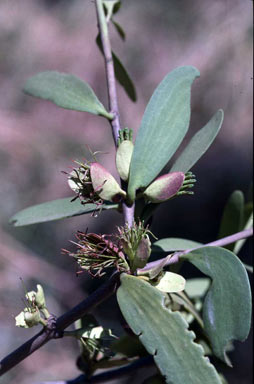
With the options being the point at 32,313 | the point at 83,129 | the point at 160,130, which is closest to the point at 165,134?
the point at 160,130

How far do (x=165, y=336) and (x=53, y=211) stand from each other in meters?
0.22

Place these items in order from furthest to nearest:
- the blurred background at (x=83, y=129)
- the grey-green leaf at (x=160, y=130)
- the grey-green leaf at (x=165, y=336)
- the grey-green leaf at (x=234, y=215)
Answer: the blurred background at (x=83, y=129) < the grey-green leaf at (x=234, y=215) < the grey-green leaf at (x=160, y=130) < the grey-green leaf at (x=165, y=336)

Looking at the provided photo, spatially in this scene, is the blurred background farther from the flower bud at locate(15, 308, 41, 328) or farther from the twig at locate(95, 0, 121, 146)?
the flower bud at locate(15, 308, 41, 328)

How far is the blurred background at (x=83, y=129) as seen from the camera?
5.57 feet

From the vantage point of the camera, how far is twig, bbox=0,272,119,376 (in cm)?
46

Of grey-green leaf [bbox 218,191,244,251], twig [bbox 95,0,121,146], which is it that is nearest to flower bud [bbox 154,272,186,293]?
twig [bbox 95,0,121,146]

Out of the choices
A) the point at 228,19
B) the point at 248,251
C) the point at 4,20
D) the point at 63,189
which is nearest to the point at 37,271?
the point at 63,189

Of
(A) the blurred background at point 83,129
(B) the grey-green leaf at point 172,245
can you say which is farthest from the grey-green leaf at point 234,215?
(A) the blurred background at point 83,129

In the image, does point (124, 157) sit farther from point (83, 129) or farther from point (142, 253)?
point (83, 129)

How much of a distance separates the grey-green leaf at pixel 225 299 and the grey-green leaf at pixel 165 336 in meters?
0.07

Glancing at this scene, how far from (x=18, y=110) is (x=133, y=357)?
1.81 m

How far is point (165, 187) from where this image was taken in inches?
19.3

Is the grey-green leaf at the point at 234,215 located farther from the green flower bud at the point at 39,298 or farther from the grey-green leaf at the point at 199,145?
the green flower bud at the point at 39,298

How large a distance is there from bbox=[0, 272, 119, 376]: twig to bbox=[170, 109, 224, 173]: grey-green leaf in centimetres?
14
